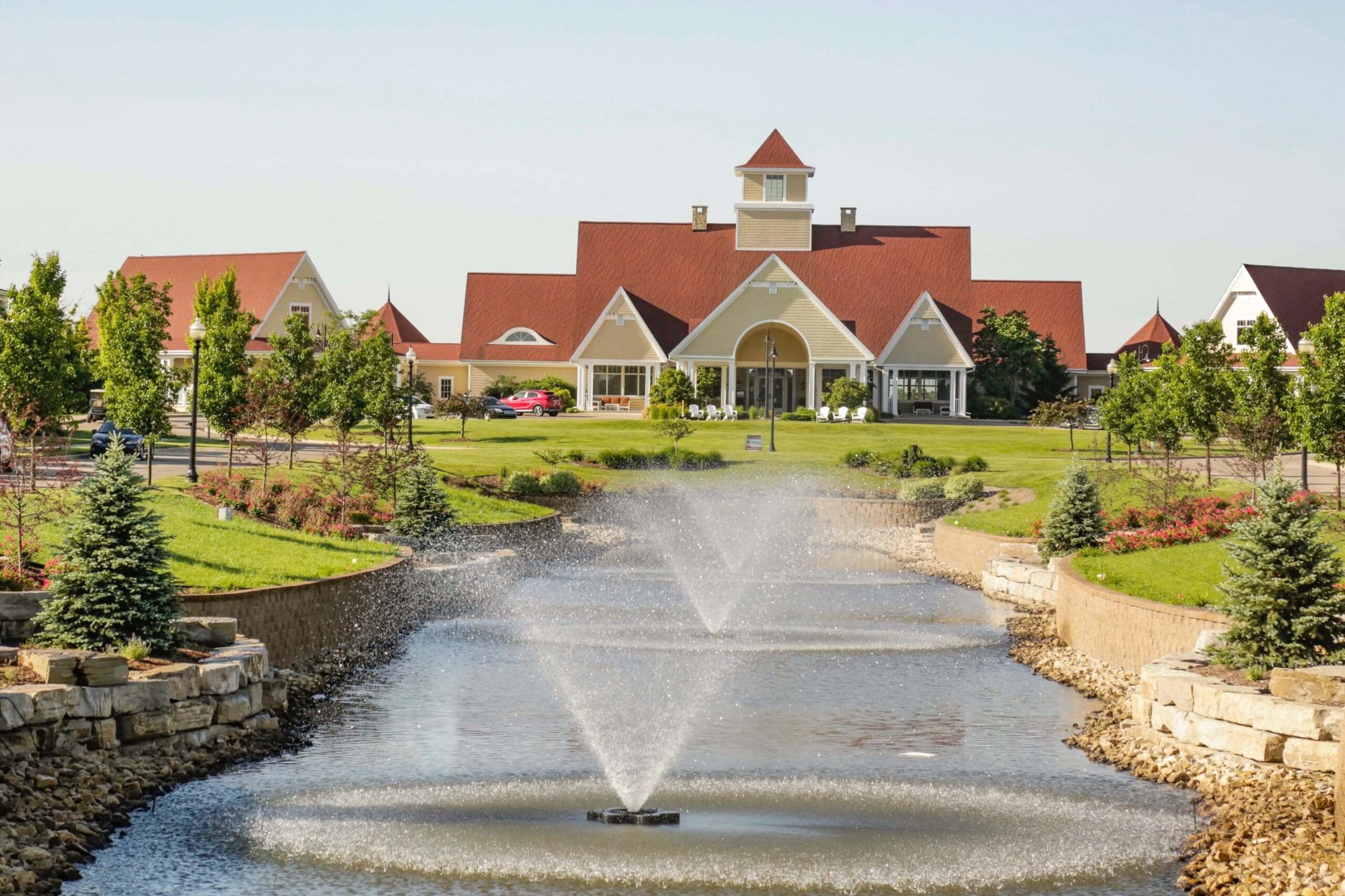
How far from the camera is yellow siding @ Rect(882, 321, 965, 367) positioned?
6556 cm

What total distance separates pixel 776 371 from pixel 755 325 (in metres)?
3.47

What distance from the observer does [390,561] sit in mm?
22812

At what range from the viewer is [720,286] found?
69938 millimetres

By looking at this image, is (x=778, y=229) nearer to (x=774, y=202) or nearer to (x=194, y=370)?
(x=774, y=202)

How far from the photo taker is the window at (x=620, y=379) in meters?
66.7

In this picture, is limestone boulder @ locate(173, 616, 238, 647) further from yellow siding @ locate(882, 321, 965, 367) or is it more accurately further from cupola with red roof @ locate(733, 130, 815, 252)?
cupola with red roof @ locate(733, 130, 815, 252)

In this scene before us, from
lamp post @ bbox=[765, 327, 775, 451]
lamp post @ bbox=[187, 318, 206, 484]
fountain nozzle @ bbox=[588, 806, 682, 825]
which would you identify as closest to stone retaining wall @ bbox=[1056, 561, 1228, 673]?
fountain nozzle @ bbox=[588, 806, 682, 825]

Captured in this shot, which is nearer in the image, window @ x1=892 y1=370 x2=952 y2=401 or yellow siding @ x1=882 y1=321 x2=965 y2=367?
yellow siding @ x1=882 y1=321 x2=965 y2=367

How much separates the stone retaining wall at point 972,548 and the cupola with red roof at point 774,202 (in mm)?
37054

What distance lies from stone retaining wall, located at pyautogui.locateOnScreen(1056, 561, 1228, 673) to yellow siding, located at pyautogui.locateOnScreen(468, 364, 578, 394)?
49.7m

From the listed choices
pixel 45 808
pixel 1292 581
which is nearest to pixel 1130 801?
pixel 1292 581

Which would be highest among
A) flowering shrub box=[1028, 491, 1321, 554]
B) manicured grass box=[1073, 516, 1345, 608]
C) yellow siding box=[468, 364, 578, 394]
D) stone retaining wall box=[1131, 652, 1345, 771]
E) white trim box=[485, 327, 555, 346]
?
white trim box=[485, 327, 555, 346]

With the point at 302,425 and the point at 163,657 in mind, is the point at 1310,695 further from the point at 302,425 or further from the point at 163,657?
the point at 302,425

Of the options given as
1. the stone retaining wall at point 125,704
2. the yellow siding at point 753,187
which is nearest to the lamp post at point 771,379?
the yellow siding at point 753,187
